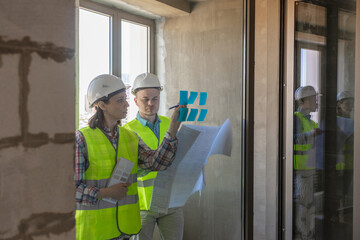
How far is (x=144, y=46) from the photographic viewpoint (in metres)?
1.50

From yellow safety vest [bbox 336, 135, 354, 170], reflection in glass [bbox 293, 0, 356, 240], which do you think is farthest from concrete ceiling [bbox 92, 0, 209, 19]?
yellow safety vest [bbox 336, 135, 354, 170]

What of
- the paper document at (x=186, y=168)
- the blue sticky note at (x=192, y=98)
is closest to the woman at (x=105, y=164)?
the paper document at (x=186, y=168)

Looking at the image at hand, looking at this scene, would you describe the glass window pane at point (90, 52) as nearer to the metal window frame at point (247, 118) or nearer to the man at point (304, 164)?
the metal window frame at point (247, 118)

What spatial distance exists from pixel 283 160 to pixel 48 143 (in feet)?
6.63

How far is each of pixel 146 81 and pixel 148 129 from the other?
194 millimetres

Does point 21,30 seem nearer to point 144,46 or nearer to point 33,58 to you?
point 33,58

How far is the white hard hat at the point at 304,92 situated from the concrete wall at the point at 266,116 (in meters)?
0.13

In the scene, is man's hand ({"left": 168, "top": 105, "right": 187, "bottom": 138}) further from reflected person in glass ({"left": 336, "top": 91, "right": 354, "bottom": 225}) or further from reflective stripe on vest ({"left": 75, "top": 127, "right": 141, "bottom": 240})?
reflected person in glass ({"left": 336, "top": 91, "right": 354, "bottom": 225})

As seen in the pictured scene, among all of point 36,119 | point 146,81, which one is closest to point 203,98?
point 146,81

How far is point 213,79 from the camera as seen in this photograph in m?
2.01

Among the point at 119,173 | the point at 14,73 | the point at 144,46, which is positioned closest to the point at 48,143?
the point at 14,73

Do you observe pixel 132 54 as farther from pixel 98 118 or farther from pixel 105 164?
pixel 105 164

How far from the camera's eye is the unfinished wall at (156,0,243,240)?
1.72m

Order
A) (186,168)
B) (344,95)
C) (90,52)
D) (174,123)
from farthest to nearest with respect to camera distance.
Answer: (344,95), (186,168), (174,123), (90,52)
